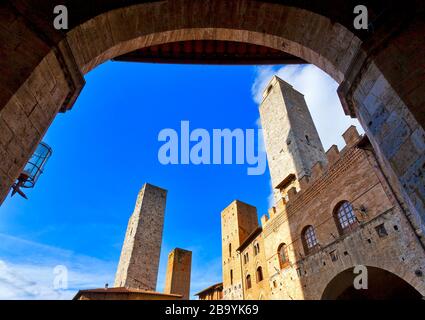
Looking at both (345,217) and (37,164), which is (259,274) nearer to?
(345,217)

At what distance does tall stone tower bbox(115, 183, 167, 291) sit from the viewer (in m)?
15.8

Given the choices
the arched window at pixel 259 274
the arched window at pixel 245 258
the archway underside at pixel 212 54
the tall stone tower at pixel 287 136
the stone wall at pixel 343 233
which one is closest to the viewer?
the archway underside at pixel 212 54

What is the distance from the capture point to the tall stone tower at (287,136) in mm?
16422

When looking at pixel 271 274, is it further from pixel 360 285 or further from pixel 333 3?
pixel 333 3

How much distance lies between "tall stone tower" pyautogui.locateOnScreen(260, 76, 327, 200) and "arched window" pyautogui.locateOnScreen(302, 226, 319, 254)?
435 centimetres

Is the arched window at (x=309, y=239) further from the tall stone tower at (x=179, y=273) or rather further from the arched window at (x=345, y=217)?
the tall stone tower at (x=179, y=273)

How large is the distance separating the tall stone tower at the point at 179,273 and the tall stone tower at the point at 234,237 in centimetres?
302

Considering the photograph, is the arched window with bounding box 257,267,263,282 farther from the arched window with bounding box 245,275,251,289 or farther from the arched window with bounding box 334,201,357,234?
the arched window with bounding box 334,201,357,234

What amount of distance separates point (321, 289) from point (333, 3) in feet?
33.0

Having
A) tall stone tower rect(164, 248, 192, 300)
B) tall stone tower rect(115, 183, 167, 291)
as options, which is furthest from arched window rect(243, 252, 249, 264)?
tall stone tower rect(115, 183, 167, 291)

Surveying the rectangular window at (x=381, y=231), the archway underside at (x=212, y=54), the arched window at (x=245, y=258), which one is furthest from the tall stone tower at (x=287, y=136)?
the archway underside at (x=212, y=54)

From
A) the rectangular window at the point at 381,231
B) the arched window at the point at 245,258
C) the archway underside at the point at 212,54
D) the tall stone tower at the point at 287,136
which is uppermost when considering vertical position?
the tall stone tower at the point at 287,136

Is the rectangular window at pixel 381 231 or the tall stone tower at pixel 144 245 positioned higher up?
the tall stone tower at pixel 144 245

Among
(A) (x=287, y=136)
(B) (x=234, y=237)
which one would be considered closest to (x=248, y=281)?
(B) (x=234, y=237)
